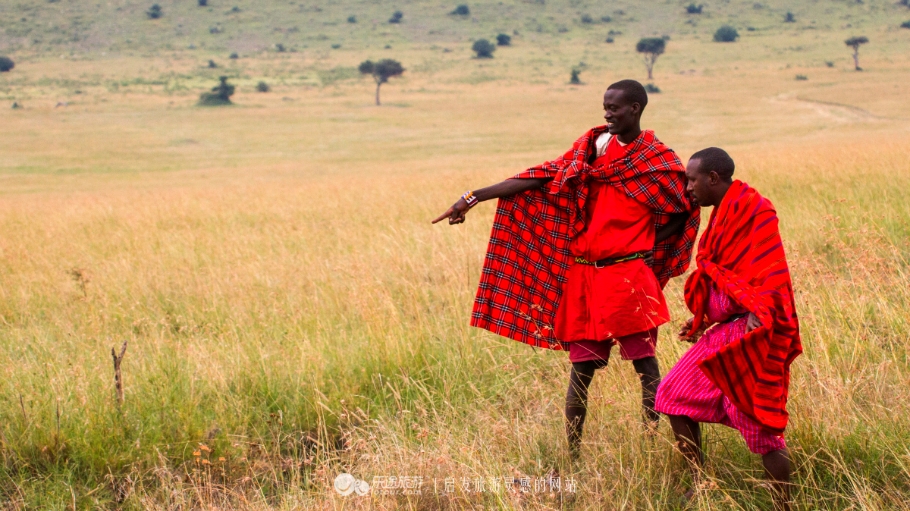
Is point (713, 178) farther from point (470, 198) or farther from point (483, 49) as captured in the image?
point (483, 49)

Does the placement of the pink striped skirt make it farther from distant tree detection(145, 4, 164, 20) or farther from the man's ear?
distant tree detection(145, 4, 164, 20)

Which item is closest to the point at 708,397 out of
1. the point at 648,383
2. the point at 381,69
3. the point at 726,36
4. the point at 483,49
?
the point at 648,383

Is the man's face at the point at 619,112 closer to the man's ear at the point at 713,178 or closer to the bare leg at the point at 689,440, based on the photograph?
the man's ear at the point at 713,178

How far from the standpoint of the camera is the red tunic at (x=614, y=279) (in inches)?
139

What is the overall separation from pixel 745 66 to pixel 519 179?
189ft

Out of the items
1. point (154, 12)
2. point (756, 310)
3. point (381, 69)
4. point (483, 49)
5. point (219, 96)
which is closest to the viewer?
point (756, 310)

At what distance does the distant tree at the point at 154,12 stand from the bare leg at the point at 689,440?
88996 millimetres

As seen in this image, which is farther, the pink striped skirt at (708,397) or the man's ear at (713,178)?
the man's ear at (713,178)

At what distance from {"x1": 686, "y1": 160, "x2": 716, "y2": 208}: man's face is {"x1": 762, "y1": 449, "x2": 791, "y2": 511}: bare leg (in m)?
0.90

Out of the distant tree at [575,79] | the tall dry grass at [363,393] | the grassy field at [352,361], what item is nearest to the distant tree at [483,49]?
the distant tree at [575,79]

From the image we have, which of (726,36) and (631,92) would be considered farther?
(726,36)

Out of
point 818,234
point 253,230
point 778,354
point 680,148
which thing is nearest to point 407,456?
point 778,354

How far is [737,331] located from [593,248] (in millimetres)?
871

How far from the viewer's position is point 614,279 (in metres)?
3.57
